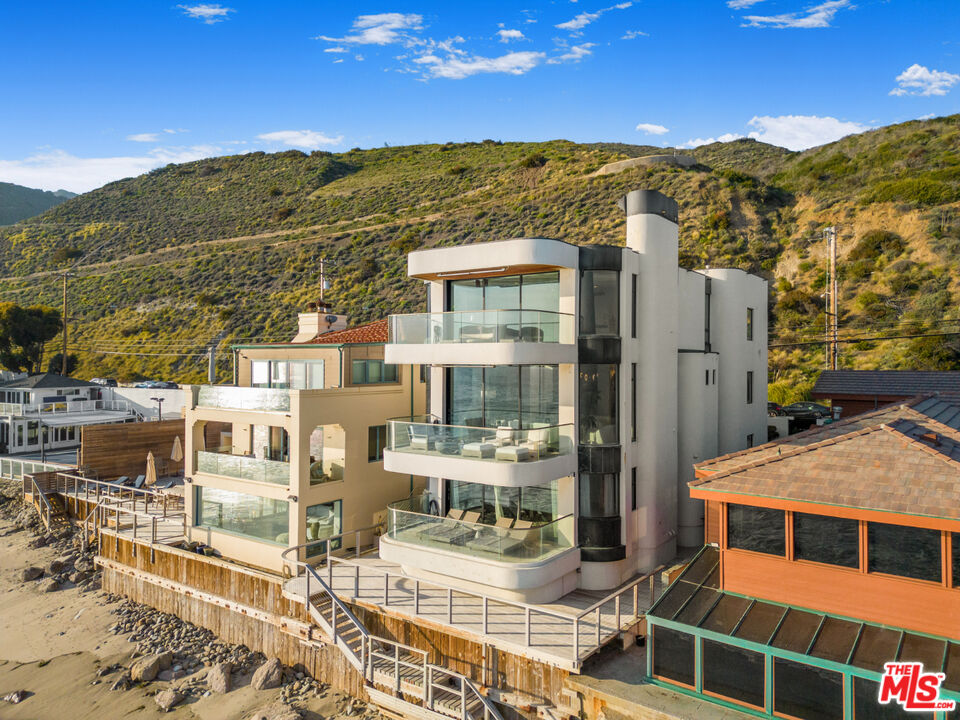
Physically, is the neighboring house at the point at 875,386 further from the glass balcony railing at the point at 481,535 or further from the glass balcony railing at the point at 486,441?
the glass balcony railing at the point at 481,535

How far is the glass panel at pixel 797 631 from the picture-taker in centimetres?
991

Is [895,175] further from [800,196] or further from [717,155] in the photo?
[717,155]

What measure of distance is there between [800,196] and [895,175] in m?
7.17

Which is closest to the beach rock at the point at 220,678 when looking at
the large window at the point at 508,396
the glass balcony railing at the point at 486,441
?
the glass balcony railing at the point at 486,441

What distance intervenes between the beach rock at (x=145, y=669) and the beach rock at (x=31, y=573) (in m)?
8.84

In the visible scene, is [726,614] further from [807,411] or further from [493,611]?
[807,411]

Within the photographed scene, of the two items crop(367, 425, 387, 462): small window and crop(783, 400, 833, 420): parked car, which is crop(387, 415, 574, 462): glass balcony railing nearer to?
crop(367, 425, 387, 462): small window

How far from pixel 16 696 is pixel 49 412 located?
2494 centimetres

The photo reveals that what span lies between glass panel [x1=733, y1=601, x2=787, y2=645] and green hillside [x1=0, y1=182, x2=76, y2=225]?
579 ft

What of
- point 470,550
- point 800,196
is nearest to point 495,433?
→ point 470,550

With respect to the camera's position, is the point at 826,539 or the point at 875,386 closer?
the point at 826,539

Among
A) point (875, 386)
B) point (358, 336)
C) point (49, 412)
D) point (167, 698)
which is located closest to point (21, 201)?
point (49, 412)

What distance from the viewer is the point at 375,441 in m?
19.1

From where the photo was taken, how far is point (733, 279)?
791 inches
